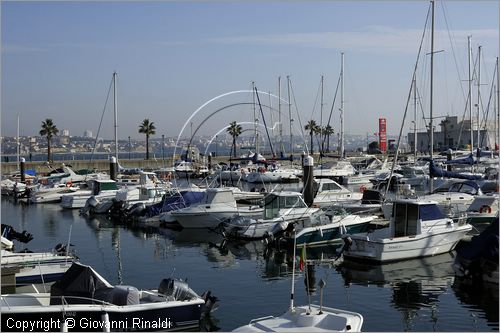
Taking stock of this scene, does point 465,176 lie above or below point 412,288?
above

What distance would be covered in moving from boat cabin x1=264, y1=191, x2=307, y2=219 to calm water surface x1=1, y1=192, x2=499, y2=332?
1979mm

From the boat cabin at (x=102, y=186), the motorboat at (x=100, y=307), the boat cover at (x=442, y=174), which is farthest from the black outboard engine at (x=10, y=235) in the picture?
the boat cover at (x=442, y=174)

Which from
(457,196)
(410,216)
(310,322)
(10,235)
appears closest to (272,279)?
(410,216)

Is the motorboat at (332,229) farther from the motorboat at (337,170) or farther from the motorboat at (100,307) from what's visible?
the motorboat at (337,170)

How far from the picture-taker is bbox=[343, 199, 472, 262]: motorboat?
82.5 ft

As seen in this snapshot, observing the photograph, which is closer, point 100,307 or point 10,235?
point 100,307

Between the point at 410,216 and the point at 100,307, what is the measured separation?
558 inches

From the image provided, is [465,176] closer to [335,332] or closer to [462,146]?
[335,332]

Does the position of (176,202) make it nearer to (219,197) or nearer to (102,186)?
(219,197)

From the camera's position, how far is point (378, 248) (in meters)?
25.1

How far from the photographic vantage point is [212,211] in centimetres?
3572

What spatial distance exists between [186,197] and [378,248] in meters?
16.6

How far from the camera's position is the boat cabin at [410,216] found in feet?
84.2

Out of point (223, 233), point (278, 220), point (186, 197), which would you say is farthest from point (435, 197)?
point (186, 197)
